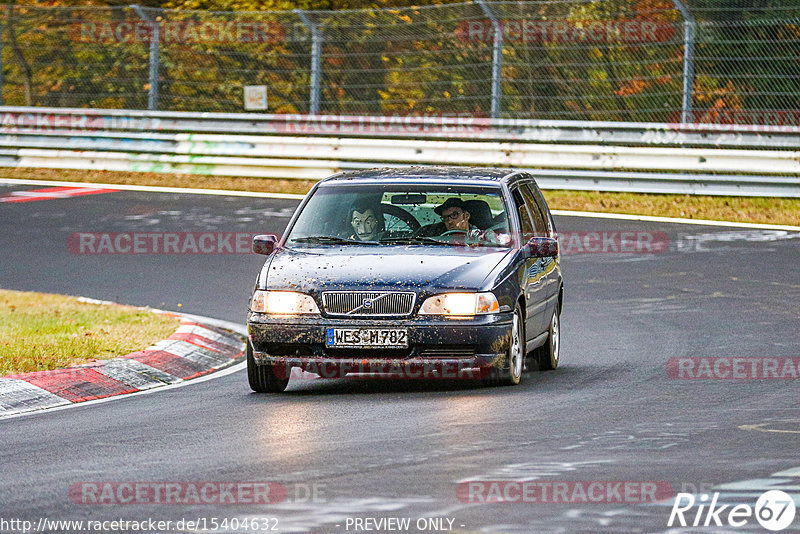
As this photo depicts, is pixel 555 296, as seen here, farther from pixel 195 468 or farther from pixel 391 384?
pixel 195 468

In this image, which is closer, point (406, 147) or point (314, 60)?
point (406, 147)

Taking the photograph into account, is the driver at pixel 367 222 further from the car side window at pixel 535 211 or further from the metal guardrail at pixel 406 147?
the metal guardrail at pixel 406 147

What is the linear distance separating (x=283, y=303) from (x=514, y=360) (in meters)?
1.57

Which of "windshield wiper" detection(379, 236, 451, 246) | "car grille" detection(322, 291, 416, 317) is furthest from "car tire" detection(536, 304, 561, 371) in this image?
"car grille" detection(322, 291, 416, 317)

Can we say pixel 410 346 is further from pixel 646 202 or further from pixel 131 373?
pixel 646 202

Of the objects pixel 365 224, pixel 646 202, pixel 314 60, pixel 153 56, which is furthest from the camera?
pixel 153 56

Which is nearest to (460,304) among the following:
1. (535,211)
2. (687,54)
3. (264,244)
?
(264,244)

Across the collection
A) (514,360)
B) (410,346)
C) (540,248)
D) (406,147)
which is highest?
(540,248)

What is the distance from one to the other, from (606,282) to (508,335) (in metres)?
6.32

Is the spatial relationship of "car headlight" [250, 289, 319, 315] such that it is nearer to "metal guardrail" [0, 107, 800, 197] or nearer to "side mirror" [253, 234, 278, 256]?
"side mirror" [253, 234, 278, 256]

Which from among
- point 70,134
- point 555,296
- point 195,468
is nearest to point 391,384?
point 555,296

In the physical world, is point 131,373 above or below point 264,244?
below

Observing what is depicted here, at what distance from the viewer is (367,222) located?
10.7m

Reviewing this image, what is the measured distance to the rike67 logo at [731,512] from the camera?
5840 mm
